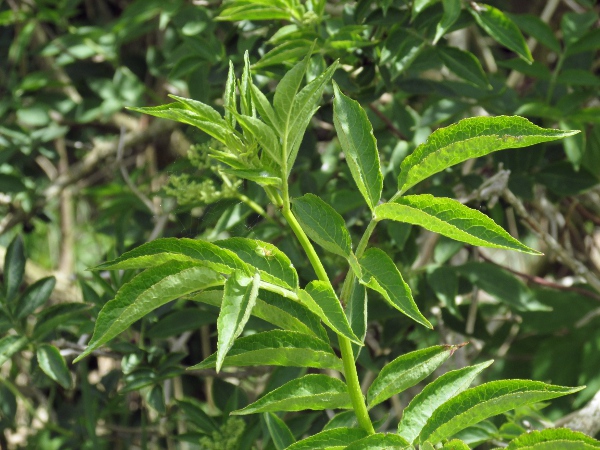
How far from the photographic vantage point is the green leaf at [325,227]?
0.83 metres

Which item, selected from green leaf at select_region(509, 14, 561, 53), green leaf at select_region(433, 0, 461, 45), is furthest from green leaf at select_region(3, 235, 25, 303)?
green leaf at select_region(509, 14, 561, 53)

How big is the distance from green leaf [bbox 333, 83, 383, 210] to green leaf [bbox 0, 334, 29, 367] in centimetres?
71

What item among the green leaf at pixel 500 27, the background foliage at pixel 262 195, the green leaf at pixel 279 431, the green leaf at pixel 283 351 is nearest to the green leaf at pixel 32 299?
the background foliage at pixel 262 195

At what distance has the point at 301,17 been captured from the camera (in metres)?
1.34

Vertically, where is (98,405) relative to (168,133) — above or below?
below

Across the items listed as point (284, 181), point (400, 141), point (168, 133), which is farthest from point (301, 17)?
point (168, 133)

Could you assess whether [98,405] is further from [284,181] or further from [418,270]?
[284,181]

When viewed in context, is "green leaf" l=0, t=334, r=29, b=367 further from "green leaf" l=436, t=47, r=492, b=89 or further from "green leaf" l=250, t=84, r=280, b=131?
"green leaf" l=436, t=47, r=492, b=89

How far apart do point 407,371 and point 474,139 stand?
25cm

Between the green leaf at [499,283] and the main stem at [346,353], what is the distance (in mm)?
771

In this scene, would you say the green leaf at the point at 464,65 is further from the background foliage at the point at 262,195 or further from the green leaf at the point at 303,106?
the green leaf at the point at 303,106

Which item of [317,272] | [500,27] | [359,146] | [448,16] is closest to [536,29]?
[500,27]

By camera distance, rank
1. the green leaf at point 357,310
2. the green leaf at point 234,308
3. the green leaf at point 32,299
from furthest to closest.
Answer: the green leaf at point 32,299 < the green leaf at point 357,310 < the green leaf at point 234,308

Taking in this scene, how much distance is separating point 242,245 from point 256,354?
0.12 metres
